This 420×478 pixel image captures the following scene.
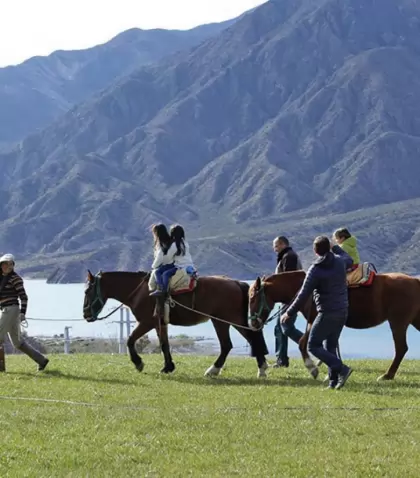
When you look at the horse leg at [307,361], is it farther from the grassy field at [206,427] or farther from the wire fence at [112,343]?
the wire fence at [112,343]

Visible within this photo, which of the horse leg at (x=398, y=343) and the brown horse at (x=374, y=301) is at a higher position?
the brown horse at (x=374, y=301)

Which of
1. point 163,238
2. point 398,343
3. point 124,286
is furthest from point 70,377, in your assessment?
point 398,343

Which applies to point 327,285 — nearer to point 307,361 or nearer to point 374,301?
point 374,301

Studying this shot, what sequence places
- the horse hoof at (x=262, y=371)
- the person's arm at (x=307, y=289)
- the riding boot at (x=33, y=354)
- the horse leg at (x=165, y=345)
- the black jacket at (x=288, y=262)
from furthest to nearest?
1. the black jacket at (x=288, y=262)
2. the riding boot at (x=33, y=354)
3. the horse leg at (x=165, y=345)
4. the horse hoof at (x=262, y=371)
5. the person's arm at (x=307, y=289)

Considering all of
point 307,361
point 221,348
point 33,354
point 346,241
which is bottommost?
point 307,361

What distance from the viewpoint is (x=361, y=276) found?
17.1 meters

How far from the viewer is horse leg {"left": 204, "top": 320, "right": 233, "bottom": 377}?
18047 mm

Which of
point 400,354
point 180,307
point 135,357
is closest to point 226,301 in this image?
point 180,307

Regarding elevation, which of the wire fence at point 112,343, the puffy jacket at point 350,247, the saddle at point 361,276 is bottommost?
the wire fence at point 112,343

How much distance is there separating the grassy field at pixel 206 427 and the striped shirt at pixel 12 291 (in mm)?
1541

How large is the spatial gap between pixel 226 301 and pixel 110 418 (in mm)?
6263

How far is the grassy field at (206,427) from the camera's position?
9.56 metres

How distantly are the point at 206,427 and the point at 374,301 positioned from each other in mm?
6350

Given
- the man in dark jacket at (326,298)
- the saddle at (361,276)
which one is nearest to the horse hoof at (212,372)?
the saddle at (361,276)
